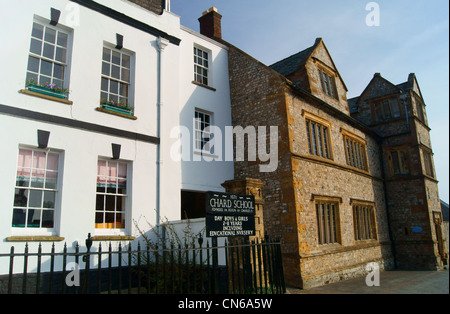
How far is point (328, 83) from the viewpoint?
18219 millimetres

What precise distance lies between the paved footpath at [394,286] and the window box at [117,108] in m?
7.62

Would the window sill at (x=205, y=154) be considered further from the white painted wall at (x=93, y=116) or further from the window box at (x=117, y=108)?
the window box at (x=117, y=108)

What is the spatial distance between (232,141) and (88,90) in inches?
260

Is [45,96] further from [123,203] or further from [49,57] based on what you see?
[123,203]

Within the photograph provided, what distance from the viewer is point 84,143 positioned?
32.4 feet

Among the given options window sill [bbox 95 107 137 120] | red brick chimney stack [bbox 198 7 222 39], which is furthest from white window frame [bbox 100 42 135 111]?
red brick chimney stack [bbox 198 7 222 39]

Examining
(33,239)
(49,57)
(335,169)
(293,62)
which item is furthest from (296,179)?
(49,57)

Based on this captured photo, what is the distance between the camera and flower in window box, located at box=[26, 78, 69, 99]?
9203 mm

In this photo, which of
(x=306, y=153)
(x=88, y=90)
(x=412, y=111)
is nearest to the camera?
(x=88, y=90)

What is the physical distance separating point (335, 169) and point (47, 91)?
12.0 m

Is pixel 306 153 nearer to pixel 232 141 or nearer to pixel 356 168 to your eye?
pixel 232 141
